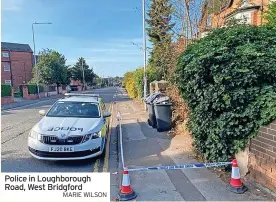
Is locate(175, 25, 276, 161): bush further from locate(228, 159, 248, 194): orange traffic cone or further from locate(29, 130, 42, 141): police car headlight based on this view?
locate(29, 130, 42, 141): police car headlight

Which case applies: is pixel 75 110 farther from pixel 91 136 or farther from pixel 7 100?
pixel 7 100

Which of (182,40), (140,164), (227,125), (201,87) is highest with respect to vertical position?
(182,40)

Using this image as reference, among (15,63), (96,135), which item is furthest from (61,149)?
(15,63)

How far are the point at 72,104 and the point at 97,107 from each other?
0.74 metres

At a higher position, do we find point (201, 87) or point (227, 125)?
point (201, 87)

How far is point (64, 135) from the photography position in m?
Answer: 5.28

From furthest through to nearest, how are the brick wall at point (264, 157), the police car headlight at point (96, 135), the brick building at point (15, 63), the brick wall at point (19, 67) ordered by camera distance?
the brick wall at point (19, 67) → the brick building at point (15, 63) → the police car headlight at point (96, 135) → the brick wall at point (264, 157)

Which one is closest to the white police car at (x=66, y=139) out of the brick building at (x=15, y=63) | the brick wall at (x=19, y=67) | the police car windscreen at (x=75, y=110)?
the police car windscreen at (x=75, y=110)

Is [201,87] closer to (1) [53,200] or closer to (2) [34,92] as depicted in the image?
(1) [53,200]

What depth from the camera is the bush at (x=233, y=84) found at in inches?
160

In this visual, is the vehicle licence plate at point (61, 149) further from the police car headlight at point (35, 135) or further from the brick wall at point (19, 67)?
the brick wall at point (19, 67)

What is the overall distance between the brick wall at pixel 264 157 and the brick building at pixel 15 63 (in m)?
51.7

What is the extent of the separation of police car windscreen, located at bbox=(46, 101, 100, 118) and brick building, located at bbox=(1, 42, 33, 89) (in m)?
47.0

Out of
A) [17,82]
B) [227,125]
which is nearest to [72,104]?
[227,125]
